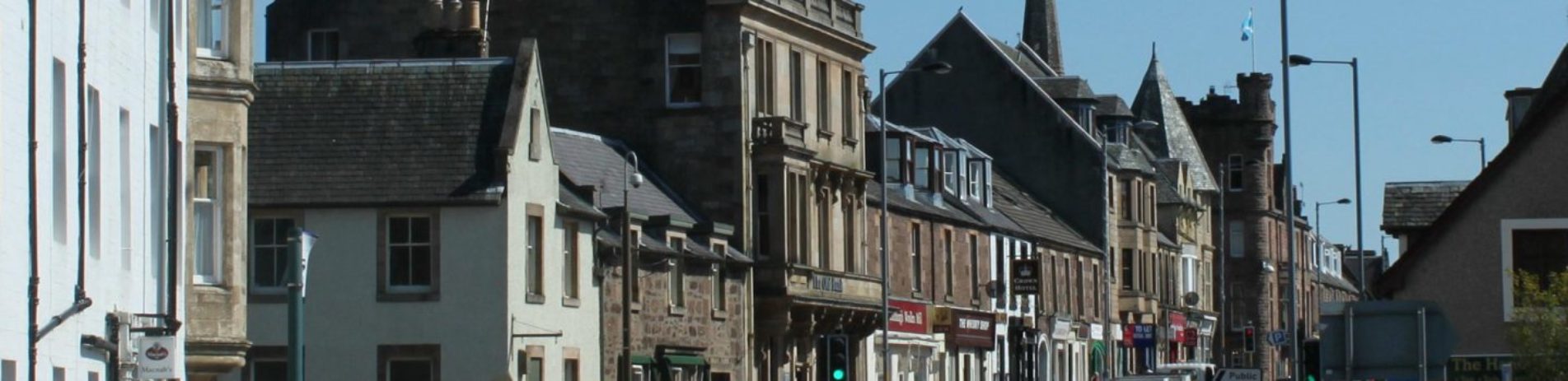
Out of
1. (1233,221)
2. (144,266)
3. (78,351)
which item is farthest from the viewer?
(1233,221)

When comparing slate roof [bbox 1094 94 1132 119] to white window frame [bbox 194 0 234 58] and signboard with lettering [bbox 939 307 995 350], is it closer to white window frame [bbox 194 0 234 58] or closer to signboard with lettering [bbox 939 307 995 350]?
signboard with lettering [bbox 939 307 995 350]

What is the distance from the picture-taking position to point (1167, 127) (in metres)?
115

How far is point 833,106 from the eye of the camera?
60.3 m

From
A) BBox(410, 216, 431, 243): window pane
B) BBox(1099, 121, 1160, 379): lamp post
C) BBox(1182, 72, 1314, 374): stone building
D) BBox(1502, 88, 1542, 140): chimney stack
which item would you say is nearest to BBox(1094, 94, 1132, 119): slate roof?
BBox(1099, 121, 1160, 379): lamp post

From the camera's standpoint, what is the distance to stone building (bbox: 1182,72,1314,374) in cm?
12094

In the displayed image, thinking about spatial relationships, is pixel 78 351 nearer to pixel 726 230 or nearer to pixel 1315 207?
pixel 726 230

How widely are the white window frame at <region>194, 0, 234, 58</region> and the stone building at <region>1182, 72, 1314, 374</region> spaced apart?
91424 millimetres

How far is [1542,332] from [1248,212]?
89.5 m

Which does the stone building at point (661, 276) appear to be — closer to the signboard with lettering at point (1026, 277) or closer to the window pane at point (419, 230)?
the window pane at point (419, 230)

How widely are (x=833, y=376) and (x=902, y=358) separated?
20.2 m

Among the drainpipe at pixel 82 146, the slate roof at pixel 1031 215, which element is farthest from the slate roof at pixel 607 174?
the slate roof at pixel 1031 215

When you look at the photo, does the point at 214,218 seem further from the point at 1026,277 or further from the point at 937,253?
the point at 1026,277

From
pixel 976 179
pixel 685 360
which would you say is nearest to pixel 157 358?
pixel 685 360

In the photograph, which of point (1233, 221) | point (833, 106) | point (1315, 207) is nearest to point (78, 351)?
point (833, 106)
